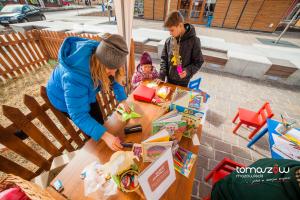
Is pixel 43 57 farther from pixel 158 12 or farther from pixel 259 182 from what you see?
pixel 158 12

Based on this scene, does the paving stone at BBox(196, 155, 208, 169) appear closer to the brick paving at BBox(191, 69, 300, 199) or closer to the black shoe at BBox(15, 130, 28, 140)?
the brick paving at BBox(191, 69, 300, 199)

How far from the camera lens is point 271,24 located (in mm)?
9133

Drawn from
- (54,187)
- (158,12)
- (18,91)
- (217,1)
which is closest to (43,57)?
(18,91)

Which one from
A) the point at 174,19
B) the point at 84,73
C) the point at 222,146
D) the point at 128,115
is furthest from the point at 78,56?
the point at 222,146

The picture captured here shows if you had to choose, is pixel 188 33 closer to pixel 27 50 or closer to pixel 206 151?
pixel 206 151

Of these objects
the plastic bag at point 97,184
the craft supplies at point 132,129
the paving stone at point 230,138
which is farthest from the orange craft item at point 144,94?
the paving stone at point 230,138

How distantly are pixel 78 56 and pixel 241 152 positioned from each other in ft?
9.86

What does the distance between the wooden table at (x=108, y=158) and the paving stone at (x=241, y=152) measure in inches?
67.8

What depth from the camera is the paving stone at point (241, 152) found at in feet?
7.82

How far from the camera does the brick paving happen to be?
2311mm

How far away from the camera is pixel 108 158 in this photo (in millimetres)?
1167

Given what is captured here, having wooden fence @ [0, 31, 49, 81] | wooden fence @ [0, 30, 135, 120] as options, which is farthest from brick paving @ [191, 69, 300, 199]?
wooden fence @ [0, 31, 49, 81]

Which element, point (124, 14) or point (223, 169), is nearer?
point (223, 169)

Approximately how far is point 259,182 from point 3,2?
2928 centimetres
